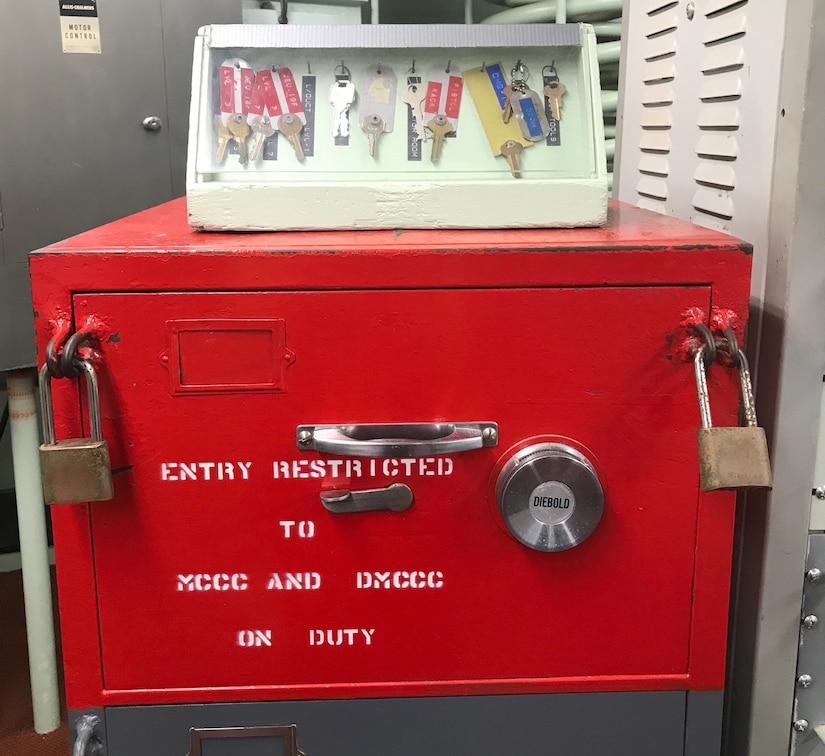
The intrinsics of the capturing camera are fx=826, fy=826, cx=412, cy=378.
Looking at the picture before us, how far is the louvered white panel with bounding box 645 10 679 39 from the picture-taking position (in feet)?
4.00

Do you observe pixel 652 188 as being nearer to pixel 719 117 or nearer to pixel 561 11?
pixel 719 117

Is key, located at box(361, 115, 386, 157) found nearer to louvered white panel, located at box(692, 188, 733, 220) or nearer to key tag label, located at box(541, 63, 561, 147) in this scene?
key tag label, located at box(541, 63, 561, 147)

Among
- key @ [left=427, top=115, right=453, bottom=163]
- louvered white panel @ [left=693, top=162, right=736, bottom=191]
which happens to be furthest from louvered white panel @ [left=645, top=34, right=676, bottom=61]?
key @ [left=427, top=115, right=453, bottom=163]

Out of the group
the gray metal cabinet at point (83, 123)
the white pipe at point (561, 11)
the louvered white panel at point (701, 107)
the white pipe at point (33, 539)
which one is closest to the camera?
the louvered white panel at point (701, 107)

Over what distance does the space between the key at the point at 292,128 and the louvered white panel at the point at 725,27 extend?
54 cm

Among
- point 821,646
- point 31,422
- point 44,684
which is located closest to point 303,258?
point 821,646

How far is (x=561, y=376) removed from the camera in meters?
0.88

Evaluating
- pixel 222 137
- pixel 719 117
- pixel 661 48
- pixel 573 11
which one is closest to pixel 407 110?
pixel 222 137

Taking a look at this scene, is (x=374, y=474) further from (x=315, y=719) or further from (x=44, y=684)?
(x=44, y=684)

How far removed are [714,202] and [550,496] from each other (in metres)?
0.49

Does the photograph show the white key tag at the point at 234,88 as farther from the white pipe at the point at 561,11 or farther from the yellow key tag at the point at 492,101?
the white pipe at the point at 561,11

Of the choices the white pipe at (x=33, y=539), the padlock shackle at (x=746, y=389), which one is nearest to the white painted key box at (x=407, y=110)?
the padlock shackle at (x=746, y=389)

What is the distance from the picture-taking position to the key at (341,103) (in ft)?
3.26

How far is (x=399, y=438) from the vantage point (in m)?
0.87
